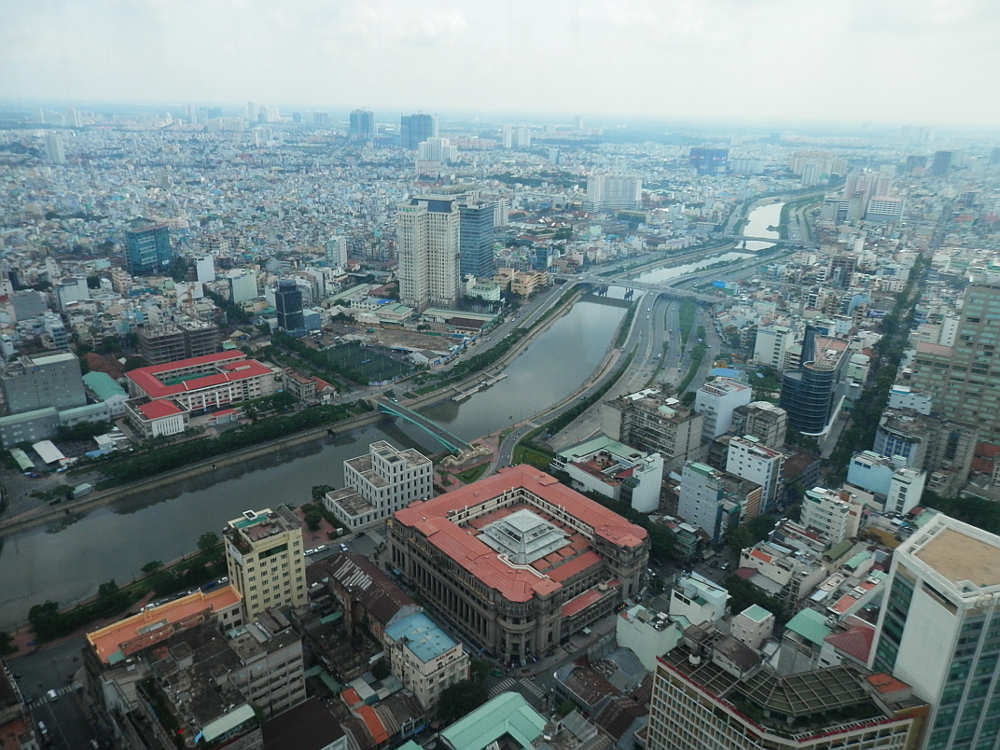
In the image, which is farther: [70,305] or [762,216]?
[762,216]

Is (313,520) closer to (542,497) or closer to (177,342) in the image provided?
(542,497)

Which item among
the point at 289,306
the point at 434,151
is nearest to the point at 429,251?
the point at 289,306

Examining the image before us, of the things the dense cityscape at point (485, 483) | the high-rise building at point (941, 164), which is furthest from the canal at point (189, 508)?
the high-rise building at point (941, 164)

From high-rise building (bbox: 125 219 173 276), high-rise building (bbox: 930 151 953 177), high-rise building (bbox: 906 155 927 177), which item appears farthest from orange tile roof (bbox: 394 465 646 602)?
high-rise building (bbox: 906 155 927 177)

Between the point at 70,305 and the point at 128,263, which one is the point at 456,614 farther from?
the point at 128,263

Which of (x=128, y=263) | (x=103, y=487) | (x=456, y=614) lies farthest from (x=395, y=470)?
(x=128, y=263)

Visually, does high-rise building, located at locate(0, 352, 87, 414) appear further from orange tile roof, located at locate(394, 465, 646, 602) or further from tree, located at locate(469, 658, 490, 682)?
tree, located at locate(469, 658, 490, 682)
